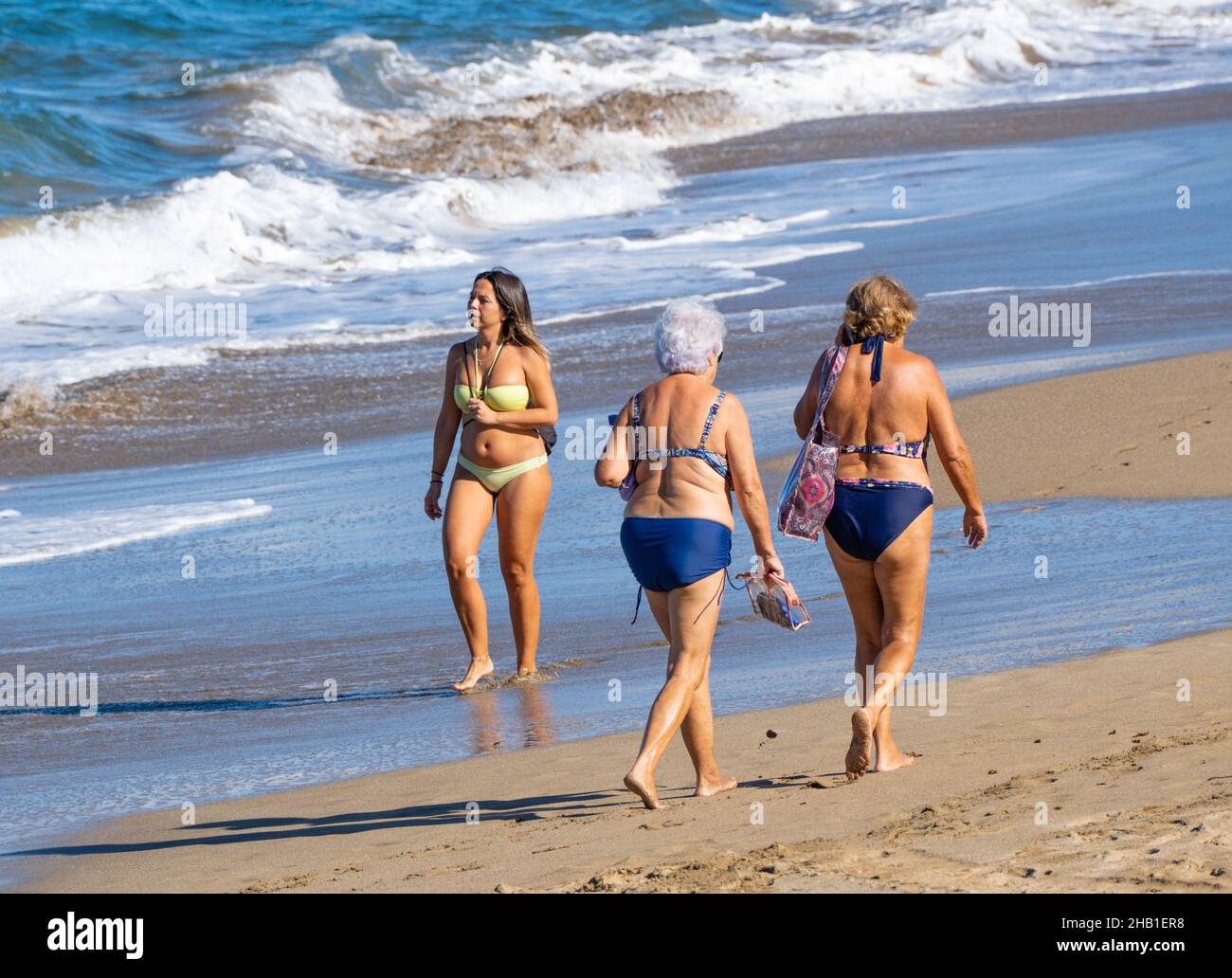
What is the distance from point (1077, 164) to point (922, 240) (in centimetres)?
605

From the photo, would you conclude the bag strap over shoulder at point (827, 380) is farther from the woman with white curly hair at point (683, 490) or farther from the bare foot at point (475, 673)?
the bare foot at point (475, 673)

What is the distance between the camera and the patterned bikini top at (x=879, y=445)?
16.8 feet

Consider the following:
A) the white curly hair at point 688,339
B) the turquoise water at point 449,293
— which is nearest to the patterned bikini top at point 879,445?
the white curly hair at point 688,339

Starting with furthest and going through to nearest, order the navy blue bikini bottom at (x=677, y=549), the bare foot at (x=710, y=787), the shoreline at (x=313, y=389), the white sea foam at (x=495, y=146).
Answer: the white sea foam at (x=495, y=146) → the shoreline at (x=313, y=389) → the bare foot at (x=710, y=787) → the navy blue bikini bottom at (x=677, y=549)

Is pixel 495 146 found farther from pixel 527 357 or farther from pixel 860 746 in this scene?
Result: pixel 860 746

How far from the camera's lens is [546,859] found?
4.46 metres

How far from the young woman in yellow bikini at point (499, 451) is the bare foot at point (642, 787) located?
6.91 feet

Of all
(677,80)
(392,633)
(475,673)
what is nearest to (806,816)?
(475,673)

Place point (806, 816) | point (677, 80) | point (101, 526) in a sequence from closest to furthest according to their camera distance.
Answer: point (806, 816) → point (101, 526) → point (677, 80)

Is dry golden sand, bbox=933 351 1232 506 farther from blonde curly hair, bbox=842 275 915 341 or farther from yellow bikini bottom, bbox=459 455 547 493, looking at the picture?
blonde curly hair, bbox=842 275 915 341

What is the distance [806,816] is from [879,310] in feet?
5.01

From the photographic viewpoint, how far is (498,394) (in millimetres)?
6926

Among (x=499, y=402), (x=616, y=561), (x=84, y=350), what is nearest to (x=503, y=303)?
(x=499, y=402)
